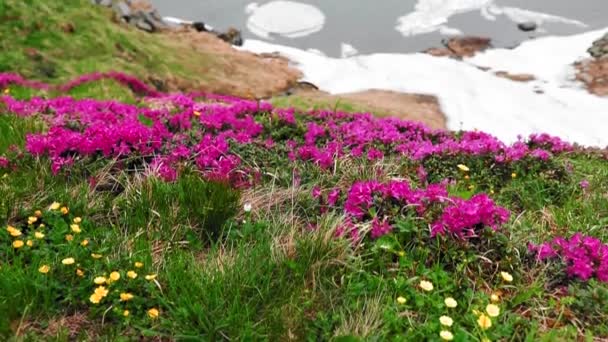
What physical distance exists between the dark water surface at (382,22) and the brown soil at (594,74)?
6.12 metres

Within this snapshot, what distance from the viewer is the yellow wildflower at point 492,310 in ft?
11.1

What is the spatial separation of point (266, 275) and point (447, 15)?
128 ft

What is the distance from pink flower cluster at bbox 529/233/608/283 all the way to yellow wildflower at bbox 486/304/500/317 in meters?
0.96

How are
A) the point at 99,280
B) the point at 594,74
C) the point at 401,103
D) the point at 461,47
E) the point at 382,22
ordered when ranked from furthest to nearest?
the point at 382,22 < the point at 461,47 < the point at 594,74 < the point at 401,103 < the point at 99,280

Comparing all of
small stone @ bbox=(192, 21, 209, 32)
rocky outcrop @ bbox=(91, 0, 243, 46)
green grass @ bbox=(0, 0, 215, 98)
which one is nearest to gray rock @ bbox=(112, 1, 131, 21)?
rocky outcrop @ bbox=(91, 0, 243, 46)

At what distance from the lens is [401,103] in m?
23.6

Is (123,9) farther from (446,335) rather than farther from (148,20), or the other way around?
(446,335)

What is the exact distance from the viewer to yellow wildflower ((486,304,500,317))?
340cm

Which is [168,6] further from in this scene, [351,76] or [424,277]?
[424,277]

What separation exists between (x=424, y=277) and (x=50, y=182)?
377 cm

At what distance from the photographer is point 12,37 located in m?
17.0

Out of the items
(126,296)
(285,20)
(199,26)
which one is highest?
(285,20)

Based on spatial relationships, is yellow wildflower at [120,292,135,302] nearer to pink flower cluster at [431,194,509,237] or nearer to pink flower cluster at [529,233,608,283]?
pink flower cluster at [431,194,509,237]

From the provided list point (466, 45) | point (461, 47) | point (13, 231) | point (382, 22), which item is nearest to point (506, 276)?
point (13, 231)
